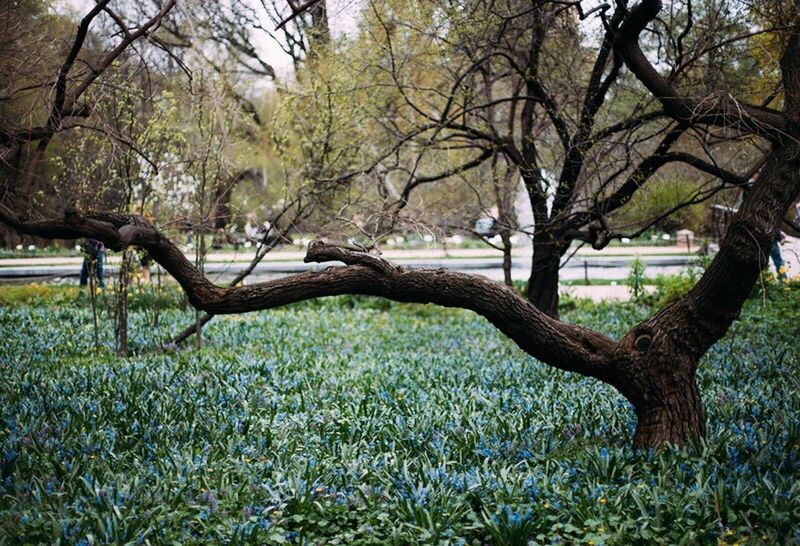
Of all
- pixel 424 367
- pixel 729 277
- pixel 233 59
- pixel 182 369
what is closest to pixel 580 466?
pixel 729 277

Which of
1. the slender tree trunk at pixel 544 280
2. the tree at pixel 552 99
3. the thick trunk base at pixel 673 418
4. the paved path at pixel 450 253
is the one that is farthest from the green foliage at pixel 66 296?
the thick trunk base at pixel 673 418

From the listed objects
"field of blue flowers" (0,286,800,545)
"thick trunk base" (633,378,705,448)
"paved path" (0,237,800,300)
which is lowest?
"field of blue flowers" (0,286,800,545)

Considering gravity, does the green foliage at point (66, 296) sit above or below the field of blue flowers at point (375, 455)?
above

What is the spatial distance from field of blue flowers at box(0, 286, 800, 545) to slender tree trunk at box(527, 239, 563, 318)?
88.5 inches

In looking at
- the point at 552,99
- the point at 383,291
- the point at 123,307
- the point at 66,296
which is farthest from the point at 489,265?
the point at 383,291

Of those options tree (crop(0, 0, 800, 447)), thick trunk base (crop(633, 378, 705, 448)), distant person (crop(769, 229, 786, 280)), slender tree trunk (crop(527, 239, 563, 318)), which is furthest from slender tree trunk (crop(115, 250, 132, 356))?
distant person (crop(769, 229, 786, 280))

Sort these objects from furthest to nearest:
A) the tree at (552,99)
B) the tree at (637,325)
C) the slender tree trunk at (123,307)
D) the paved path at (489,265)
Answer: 1. the paved path at (489,265)
2. the slender tree trunk at (123,307)
3. the tree at (552,99)
4. the tree at (637,325)

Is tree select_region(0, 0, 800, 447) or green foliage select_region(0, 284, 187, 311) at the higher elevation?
tree select_region(0, 0, 800, 447)

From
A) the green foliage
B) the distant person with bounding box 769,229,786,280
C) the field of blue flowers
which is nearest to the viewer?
the field of blue flowers

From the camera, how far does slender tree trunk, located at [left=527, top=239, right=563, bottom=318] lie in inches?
425

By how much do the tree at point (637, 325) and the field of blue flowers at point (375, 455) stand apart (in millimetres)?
414

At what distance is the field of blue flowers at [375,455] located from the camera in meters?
3.88

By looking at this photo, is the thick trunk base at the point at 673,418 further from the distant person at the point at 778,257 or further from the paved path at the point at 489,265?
the distant person at the point at 778,257

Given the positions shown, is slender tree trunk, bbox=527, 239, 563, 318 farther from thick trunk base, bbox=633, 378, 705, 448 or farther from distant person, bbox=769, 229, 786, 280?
thick trunk base, bbox=633, 378, 705, 448
